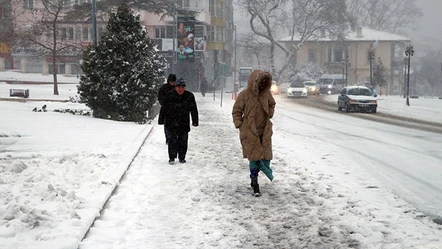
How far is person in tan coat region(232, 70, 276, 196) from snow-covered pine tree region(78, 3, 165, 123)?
9915mm

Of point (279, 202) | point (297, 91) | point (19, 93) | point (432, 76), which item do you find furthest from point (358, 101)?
point (432, 76)

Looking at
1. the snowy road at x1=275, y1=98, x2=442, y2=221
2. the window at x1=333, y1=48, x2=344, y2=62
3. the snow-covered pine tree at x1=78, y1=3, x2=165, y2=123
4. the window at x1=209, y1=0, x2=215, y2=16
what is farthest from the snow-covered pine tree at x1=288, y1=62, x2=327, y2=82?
the snow-covered pine tree at x1=78, y1=3, x2=165, y2=123

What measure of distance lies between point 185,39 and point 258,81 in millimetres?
49411

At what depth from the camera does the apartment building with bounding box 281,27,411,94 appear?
83000mm

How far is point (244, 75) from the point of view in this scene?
69375 mm

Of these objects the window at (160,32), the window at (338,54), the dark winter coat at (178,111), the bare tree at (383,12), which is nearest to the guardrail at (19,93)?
the dark winter coat at (178,111)

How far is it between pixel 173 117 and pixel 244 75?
60123mm

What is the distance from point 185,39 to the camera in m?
55.6

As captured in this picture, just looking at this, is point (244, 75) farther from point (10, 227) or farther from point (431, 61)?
point (10, 227)

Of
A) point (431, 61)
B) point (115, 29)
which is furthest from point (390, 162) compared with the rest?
point (431, 61)

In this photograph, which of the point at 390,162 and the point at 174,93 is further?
the point at 390,162

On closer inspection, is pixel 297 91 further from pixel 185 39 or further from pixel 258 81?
pixel 258 81

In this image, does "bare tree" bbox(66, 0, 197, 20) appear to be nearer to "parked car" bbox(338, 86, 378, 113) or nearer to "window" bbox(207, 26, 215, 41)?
"parked car" bbox(338, 86, 378, 113)

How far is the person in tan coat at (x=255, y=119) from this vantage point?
7270 mm
